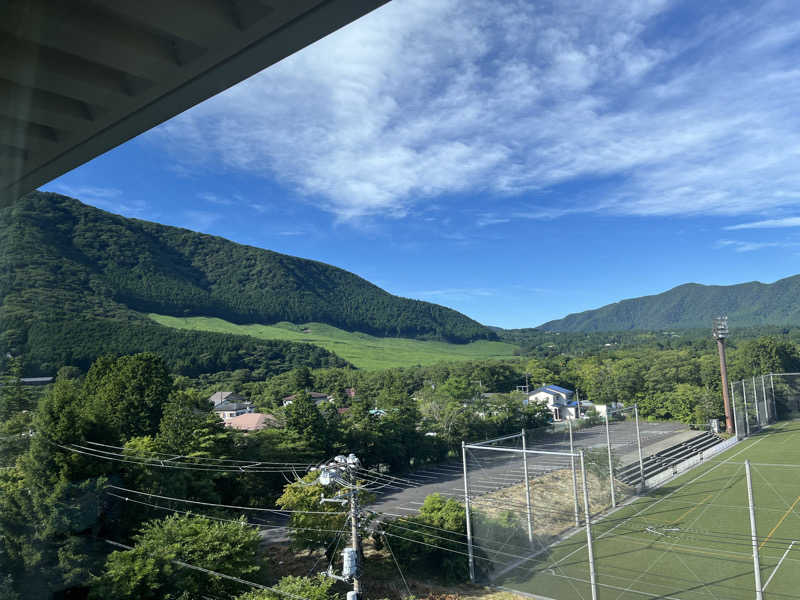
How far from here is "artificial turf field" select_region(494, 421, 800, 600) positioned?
26.6 feet

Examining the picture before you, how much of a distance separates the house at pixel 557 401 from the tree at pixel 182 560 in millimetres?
27790

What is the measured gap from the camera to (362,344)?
94.4 meters

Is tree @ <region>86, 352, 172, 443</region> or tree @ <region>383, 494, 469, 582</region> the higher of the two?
tree @ <region>86, 352, 172, 443</region>

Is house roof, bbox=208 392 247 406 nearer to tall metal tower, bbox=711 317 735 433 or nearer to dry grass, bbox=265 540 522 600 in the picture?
dry grass, bbox=265 540 522 600

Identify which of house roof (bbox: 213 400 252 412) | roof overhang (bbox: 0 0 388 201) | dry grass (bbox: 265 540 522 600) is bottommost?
dry grass (bbox: 265 540 522 600)

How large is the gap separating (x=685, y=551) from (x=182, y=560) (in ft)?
29.5

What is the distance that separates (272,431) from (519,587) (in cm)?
1035

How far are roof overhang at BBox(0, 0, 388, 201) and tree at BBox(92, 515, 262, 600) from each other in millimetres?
7697

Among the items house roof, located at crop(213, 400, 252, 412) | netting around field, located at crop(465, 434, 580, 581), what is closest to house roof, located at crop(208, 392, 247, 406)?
house roof, located at crop(213, 400, 252, 412)

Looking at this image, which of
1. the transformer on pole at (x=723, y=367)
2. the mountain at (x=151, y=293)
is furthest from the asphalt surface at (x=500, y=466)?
the mountain at (x=151, y=293)

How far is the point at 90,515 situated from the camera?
9.01 m

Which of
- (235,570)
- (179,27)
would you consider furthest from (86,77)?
(235,570)

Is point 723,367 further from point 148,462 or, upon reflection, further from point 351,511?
point 148,462

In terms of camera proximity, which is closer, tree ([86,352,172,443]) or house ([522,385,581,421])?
tree ([86,352,172,443])
